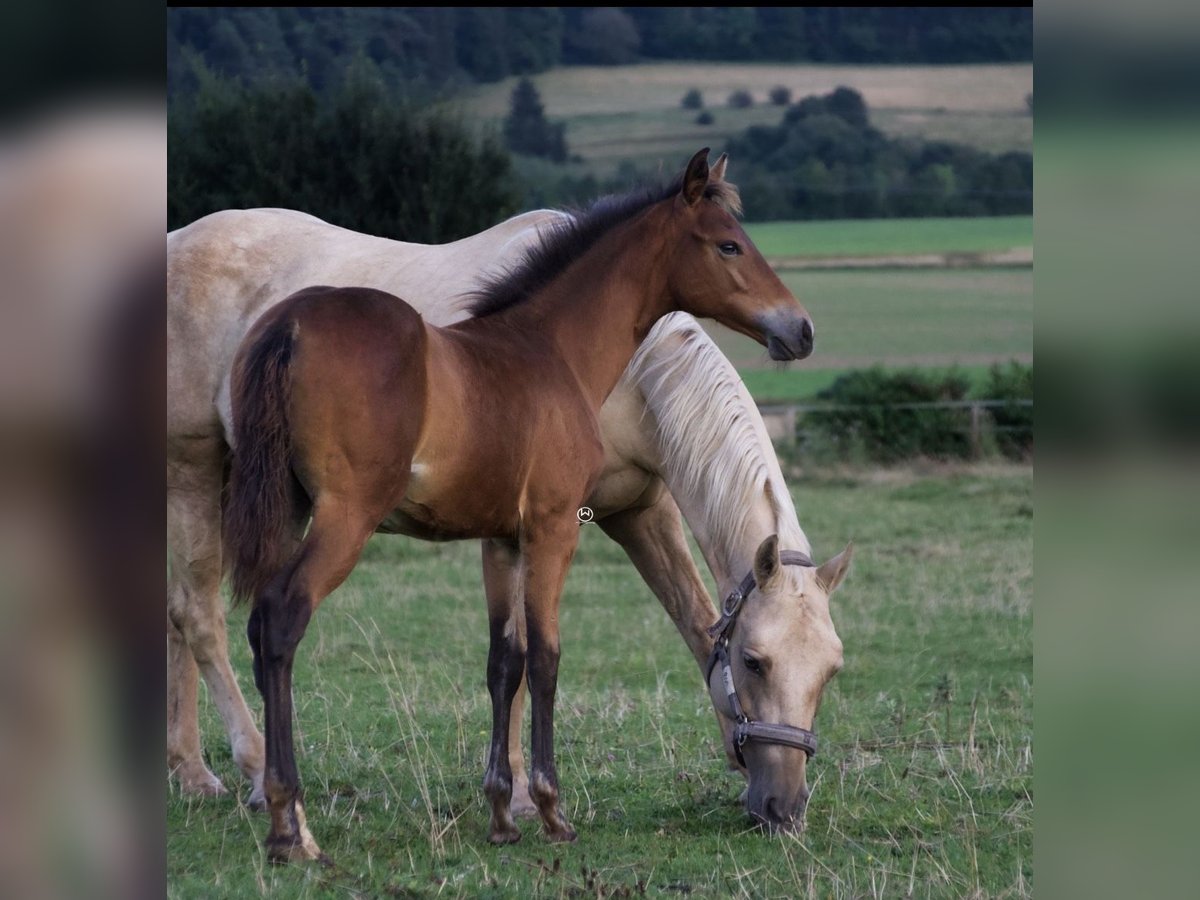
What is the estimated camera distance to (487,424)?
387 cm

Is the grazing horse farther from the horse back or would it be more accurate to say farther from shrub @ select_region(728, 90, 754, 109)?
shrub @ select_region(728, 90, 754, 109)

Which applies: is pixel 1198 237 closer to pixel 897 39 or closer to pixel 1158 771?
pixel 1158 771

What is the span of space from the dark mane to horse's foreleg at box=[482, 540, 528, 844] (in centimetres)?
88

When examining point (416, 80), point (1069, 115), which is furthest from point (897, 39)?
point (1069, 115)

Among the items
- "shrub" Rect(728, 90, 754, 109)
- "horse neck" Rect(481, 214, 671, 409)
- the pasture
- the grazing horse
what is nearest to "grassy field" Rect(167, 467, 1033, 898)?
the grazing horse

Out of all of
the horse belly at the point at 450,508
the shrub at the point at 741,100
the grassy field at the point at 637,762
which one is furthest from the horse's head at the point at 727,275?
the shrub at the point at 741,100

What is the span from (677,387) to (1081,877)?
3761 mm

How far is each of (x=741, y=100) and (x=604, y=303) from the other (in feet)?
115

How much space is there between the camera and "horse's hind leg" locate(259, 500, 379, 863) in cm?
346

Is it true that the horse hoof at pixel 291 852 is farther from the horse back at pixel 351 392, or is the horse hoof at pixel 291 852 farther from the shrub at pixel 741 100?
the shrub at pixel 741 100

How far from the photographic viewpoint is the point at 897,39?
38.9 m

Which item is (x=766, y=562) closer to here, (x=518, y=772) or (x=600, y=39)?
(x=518, y=772)

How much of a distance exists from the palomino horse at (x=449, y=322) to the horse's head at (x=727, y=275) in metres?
0.13

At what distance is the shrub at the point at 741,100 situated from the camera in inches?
1484
